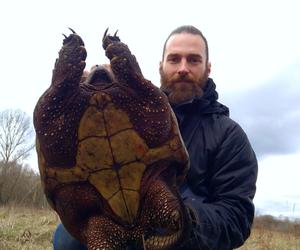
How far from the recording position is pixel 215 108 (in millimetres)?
3379

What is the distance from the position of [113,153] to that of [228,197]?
3.30 feet

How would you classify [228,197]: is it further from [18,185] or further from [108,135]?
Answer: [18,185]

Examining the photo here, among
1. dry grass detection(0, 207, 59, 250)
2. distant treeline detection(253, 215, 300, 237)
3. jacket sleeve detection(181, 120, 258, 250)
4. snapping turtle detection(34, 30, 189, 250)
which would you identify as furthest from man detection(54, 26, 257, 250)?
distant treeline detection(253, 215, 300, 237)

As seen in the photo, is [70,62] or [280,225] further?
[280,225]

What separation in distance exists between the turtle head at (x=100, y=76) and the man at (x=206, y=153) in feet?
2.52

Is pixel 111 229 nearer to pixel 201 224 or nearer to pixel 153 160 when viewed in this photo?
pixel 153 160

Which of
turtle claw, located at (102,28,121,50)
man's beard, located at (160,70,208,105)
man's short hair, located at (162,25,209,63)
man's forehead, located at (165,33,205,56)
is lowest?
turtle claw, located at (102,28,121,50)

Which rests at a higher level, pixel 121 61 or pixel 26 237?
pixel 121 61

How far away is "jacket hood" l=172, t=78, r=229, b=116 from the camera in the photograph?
10.9 ft

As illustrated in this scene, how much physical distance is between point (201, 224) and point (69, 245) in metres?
1.02

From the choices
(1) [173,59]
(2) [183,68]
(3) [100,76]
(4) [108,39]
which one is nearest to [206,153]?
(2) [183,68]

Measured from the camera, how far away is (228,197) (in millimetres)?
2965

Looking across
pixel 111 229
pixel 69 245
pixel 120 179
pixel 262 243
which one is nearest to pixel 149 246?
pixel 111 229

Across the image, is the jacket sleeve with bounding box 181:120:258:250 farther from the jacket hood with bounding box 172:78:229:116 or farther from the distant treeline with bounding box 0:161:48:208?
the distant treeline with bounding box 0:161:48:208
